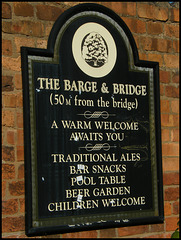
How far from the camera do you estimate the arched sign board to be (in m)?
3.07

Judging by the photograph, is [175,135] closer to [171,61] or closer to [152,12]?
[171,61]

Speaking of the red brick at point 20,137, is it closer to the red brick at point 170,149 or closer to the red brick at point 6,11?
the red brick at point 6,11

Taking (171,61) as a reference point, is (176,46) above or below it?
above

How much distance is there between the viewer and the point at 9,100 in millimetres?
3035

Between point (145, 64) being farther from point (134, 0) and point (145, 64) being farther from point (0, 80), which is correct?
point (0, 80)

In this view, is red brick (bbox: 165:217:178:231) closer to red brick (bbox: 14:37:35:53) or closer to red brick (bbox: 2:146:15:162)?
red brick (bbox: 2:146:15:162)

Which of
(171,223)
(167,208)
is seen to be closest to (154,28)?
(167,208)

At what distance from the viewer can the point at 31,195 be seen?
300 cm

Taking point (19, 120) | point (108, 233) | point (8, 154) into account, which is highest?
point (19, 120)

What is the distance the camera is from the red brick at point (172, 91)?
367 centimetres

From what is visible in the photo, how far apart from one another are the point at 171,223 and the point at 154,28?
1.54 m

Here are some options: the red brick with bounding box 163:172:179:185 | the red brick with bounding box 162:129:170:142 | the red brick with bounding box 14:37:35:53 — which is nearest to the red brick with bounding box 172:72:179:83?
the red brick with bounding box 162:129:170:142

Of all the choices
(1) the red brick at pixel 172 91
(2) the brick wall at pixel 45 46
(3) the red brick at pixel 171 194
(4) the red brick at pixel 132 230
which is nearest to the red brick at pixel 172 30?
(2) the brick wall at pixel 45 46

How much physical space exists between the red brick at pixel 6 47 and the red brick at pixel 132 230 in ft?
4.83
